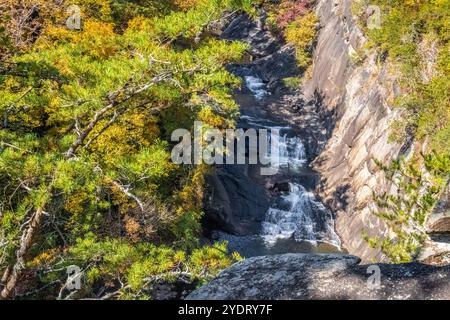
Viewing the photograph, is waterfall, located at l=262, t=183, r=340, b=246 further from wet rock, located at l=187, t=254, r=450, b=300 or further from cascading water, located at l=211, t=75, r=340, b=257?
wet rock, located at l=187, t=254, r=450, b=300

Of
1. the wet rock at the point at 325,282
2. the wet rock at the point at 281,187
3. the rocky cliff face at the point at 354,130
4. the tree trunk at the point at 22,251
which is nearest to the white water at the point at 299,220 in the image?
the wet rock at the point at 281,187

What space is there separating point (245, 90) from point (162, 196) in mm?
22963

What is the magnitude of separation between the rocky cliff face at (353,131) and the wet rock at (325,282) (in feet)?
42.7

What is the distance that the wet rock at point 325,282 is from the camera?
3.60m

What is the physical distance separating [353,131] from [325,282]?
22235 mm

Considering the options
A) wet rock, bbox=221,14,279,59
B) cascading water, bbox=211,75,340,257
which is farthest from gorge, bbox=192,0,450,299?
wet rock, bbox=221,14,279,59

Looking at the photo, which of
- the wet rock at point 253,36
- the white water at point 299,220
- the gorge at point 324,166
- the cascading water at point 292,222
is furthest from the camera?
the wet rock at point 253,36

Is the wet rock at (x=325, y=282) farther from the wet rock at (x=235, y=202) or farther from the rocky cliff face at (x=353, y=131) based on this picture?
the wet rock at (x=235, y=202)

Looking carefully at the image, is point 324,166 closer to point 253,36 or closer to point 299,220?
point 299,220

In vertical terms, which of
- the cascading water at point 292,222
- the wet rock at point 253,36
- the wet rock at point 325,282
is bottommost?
the cascading water at point 292,222

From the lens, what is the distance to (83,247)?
9.27 meters

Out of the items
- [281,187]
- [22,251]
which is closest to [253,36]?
[281,187]

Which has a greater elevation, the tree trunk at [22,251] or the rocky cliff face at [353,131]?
the rocky cliff face at [353,131]

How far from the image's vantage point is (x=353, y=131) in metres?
24.8
